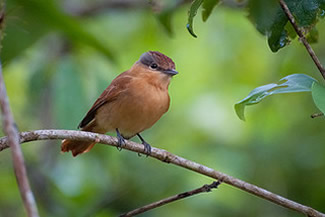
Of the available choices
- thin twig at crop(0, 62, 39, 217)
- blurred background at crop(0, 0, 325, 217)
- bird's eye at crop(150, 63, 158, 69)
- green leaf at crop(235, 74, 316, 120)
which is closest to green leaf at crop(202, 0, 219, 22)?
green leaf at crop(235, 74, 316, 120)

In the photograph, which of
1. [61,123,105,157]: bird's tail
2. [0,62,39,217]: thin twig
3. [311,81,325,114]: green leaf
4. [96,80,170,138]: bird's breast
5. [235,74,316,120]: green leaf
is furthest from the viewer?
[61,123,105,157]: bird's tail

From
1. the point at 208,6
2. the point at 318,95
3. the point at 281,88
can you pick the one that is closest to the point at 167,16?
the point at 208,6

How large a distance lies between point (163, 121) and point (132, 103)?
177 cm

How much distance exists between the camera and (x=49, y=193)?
4.60 meters

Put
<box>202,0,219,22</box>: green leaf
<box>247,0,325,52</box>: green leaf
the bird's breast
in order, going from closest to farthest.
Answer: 1. <box>247,0,325,52</box>: green leaf
2. <box>202,0,219,22</box>: green leaf
3. the bird's breast

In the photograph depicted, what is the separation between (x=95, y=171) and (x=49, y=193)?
556 mm

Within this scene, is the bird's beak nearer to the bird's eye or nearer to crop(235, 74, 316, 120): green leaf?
the bird's eye

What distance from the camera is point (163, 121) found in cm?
543

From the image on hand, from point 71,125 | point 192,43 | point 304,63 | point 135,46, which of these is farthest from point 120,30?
point 71,125

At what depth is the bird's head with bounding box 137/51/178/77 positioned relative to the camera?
3960 mm

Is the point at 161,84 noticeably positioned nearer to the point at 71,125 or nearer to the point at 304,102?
the point at 71,125

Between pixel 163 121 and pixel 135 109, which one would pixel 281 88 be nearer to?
pixel 135 109

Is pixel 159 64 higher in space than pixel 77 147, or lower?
higher

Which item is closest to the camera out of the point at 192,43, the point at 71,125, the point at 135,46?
the point at 71,125
